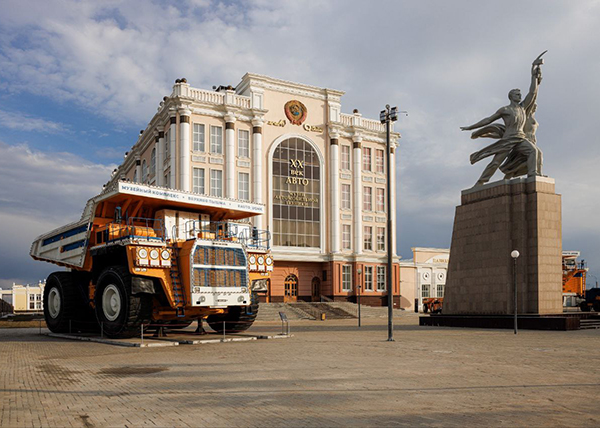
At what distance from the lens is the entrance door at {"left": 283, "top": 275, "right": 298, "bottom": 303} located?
52.2m

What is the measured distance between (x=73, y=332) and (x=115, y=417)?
18662 millimetres

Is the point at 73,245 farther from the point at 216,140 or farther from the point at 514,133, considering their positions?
the point at 216,140

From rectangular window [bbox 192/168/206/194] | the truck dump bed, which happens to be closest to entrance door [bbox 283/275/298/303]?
rectangular window [bbox 192/168/206/194]

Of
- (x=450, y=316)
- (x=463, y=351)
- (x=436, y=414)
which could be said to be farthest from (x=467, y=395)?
(x=450, y=316)

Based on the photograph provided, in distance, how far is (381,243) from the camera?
56.6 metres

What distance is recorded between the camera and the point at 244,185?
165 ft

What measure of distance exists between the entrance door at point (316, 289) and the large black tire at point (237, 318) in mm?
30238

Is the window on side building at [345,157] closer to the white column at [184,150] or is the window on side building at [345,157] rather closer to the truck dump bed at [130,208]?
the white column at [184,150]

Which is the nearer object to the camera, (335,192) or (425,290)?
(335,192)

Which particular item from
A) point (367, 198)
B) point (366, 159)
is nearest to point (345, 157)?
point (366, 159)

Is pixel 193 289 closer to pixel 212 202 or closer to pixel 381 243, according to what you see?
pixel 212 202

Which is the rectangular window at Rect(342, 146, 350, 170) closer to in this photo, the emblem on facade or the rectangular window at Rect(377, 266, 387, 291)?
the emblem on facade

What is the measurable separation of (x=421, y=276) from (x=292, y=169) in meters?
23.2

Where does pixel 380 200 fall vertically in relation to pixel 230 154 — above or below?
below
